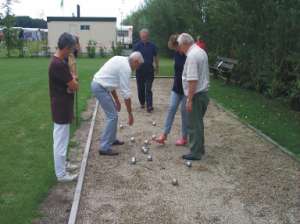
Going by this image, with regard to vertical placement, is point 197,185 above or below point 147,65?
below

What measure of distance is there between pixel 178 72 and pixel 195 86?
149 cm

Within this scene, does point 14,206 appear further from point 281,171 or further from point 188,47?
point 281,171

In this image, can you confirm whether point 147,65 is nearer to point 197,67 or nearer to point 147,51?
point 147,51

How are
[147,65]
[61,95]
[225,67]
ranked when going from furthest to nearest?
[225,67]
[147,65]
[61,95]

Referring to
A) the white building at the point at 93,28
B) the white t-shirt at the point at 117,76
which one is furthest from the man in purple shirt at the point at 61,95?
the white building at the point at 93,28

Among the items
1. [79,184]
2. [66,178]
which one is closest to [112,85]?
[66,178]

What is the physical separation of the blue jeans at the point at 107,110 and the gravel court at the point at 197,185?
0.86 feet

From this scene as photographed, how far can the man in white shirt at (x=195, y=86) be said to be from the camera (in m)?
6.59

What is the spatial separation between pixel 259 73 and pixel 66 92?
31.0 feet

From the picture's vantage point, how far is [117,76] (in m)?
7.00

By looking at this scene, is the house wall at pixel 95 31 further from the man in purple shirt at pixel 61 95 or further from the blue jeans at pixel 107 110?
the man in purple shirt at pixel 61 95

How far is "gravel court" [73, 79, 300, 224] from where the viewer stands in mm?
5074

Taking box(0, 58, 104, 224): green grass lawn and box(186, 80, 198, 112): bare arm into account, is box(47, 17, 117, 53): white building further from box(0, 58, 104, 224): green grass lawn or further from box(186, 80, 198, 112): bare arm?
box(186, 80, 198, 112): bare arm

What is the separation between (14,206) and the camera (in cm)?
516
